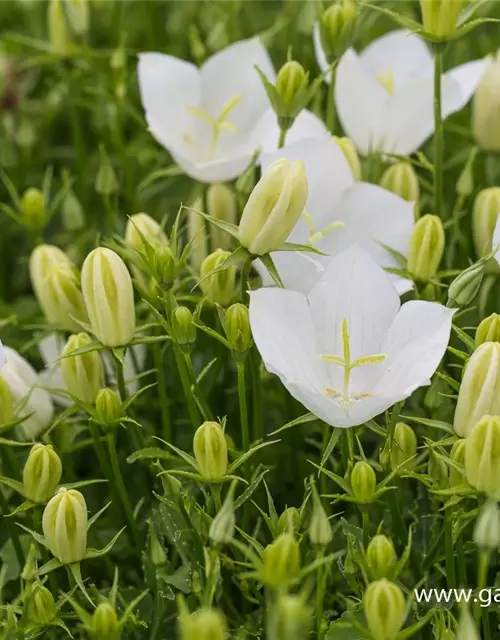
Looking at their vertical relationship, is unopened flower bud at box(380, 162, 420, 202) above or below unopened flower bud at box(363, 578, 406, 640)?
above

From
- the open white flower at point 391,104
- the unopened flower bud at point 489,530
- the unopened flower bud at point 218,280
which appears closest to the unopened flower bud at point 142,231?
the unopened flower bud at point 218,280

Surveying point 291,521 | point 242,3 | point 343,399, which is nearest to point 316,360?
point 343,399

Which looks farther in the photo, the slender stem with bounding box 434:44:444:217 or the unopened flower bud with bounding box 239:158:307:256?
the slender stem with bounding box 434:44:444:217

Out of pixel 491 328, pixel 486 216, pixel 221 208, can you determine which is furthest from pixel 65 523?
pixel 486 216

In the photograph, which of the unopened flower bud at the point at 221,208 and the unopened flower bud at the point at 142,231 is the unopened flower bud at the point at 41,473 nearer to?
the unopened flower bud at the point at 142,231

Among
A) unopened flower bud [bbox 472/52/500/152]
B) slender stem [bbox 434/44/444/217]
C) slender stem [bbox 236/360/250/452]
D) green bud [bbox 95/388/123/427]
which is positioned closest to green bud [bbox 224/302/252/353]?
slender stem [bbox 236/360/250/452]

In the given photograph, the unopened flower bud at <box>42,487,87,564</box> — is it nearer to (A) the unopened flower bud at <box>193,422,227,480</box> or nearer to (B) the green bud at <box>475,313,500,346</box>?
(A) the unopened flower bud at <box>193,422,227,480</box>

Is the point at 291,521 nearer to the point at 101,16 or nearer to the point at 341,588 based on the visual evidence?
the point at 341,588
